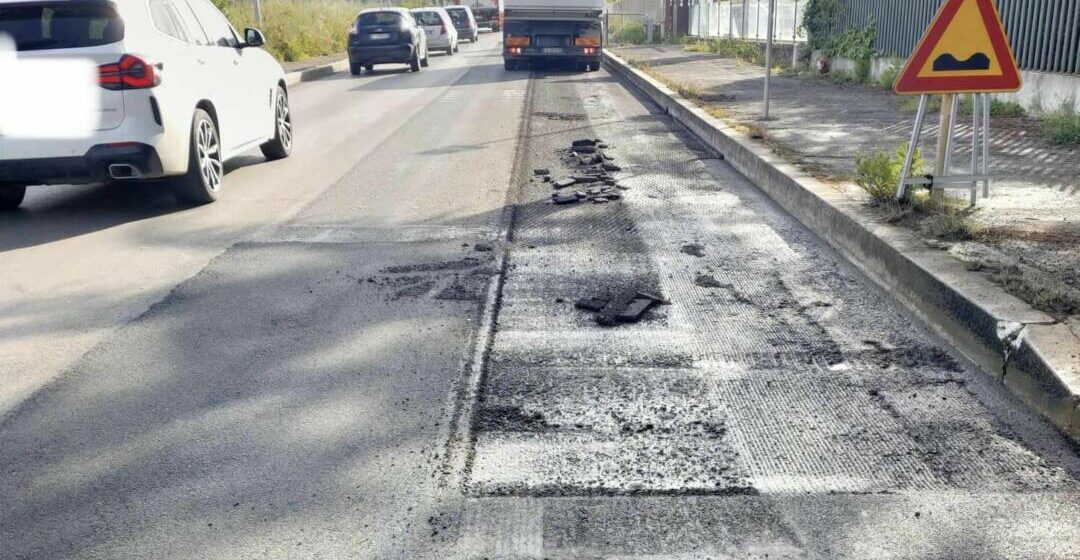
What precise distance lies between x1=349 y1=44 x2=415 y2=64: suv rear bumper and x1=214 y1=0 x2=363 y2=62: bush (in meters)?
3.45

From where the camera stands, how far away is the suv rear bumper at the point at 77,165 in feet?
24.0

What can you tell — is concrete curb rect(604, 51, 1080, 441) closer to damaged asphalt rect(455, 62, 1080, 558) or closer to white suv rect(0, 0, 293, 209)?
damaged asphalt rect(455, 62, 1080, 558)

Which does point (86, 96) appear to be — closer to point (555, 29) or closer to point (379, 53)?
point (379, 53)

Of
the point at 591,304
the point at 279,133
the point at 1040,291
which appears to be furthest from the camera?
the point at 279,133

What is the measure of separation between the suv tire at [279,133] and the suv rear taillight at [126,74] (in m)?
3.08

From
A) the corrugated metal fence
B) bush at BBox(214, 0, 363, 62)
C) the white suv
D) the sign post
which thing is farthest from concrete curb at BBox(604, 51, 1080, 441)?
bush at BBox(214, 0, 363, 62)

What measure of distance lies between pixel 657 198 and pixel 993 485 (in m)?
5.34

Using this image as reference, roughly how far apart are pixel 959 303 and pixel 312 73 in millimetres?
21734

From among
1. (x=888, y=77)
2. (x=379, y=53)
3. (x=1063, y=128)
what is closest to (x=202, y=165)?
(x=1063, y=128)

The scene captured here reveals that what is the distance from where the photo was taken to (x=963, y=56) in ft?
19.7

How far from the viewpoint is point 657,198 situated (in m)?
8.48

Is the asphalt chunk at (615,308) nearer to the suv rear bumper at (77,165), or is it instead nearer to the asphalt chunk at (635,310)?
the asphalt chunk at (635,310)

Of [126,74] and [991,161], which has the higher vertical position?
[126,74]

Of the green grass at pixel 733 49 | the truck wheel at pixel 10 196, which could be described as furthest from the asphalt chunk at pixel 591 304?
the green grass at pixel 733 49
